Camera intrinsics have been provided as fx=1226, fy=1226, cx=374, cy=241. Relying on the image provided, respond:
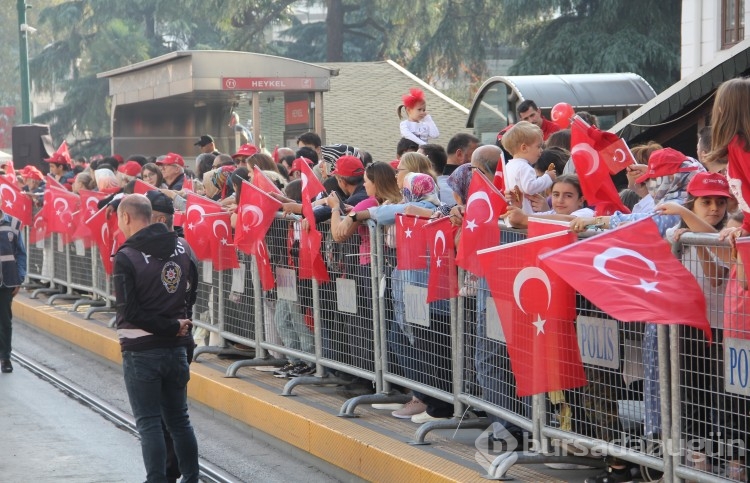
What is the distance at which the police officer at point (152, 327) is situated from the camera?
7.44 m

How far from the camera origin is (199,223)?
11469 millimetres

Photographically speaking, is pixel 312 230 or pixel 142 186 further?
pixel 142 186

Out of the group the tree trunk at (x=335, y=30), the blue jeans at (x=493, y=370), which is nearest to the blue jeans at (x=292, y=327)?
the blue jeans at (x=493, y=370)

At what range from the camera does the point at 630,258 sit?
222 inches

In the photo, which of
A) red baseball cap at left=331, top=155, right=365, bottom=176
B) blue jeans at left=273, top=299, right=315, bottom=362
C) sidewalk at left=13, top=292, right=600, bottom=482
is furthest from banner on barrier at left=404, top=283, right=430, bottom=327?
blue jeans at left=273, top=299, right=315, bottom=362

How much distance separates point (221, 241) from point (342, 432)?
3581mm

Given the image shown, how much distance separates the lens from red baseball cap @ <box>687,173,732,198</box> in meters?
5.86

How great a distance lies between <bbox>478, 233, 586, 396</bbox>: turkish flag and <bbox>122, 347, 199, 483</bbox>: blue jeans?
210cm

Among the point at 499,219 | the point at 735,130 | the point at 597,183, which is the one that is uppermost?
the point at 735,130

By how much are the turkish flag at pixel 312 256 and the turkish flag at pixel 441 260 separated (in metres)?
1.75

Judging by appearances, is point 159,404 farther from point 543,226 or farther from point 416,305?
point 543,226

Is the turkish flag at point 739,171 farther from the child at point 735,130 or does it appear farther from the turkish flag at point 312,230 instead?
the turkish flag at point 312,230

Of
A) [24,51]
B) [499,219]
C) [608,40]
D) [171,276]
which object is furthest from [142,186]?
[608,40]

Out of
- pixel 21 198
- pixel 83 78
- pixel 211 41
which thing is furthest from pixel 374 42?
pixel 21 198
